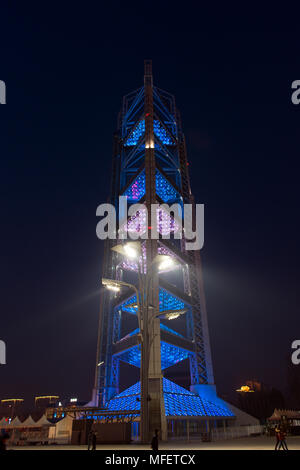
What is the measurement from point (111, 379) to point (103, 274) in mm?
20360

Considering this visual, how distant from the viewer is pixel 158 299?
56.1 metres

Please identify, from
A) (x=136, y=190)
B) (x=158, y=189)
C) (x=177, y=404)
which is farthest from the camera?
(x=136, y=190)

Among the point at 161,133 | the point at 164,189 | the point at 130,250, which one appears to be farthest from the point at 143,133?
the point at 130,250

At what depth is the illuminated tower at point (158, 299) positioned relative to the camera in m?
50.5

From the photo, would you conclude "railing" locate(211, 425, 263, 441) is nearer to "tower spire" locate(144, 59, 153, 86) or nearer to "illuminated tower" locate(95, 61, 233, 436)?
"illuminated tower" locate(95, 61, 233, 436)

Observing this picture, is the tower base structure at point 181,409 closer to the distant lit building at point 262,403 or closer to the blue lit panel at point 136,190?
the blue lit panel at point 136,190

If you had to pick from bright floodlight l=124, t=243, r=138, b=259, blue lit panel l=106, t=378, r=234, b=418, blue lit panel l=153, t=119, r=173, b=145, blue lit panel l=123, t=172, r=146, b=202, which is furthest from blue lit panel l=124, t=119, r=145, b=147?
bright floodlight l=124, t=243, r=138, b=259

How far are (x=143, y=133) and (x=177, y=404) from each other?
55797 mm

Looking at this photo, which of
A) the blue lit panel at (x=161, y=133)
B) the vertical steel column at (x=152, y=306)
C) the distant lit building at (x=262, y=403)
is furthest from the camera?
the distant lit building at (x=262, y=403)

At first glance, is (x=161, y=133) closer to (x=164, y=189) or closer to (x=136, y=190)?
(x=164, y=189)

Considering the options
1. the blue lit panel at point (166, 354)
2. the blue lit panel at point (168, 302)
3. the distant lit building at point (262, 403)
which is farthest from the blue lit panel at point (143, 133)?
the distant lit building at point (262, 403)
